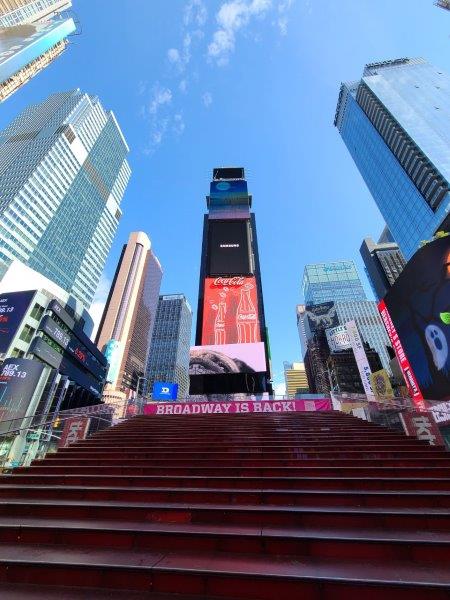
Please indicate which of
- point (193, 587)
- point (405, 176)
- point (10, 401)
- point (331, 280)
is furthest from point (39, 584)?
point (331, 280)

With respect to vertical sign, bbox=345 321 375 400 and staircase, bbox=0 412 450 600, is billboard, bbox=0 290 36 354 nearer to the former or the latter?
staircase, bbox=0 412 450 600

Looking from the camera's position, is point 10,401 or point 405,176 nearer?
point 10,401

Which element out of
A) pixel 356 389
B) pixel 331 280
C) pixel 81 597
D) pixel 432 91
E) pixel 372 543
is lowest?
pixel 81 597

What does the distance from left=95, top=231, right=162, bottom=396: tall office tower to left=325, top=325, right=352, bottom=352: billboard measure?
79224 mm

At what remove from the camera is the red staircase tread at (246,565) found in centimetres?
296

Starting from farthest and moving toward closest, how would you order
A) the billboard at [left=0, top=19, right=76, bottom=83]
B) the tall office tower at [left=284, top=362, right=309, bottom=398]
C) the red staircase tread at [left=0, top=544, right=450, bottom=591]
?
the tall office tower at [left=284, top=362, right=309, bottom=398], the billboard at [left=0, top=19, right=76, bottom=83], the red staircase tread at [left=0, top=544, right=450, bottom=591]

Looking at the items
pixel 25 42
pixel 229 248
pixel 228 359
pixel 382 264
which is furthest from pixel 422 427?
pixel 382 264

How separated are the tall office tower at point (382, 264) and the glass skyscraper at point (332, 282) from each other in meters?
39.9

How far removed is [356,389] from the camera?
74.4 meters

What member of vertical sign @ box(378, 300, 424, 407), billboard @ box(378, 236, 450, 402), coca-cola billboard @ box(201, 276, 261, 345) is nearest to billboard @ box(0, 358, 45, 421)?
coca-cola billboard @ box(201, 276, 261, 345)

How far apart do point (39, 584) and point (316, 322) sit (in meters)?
102

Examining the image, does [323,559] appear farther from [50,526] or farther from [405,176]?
[405,176]

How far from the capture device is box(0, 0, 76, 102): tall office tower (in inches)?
1996

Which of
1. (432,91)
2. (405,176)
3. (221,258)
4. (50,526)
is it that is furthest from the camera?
(432,91)
